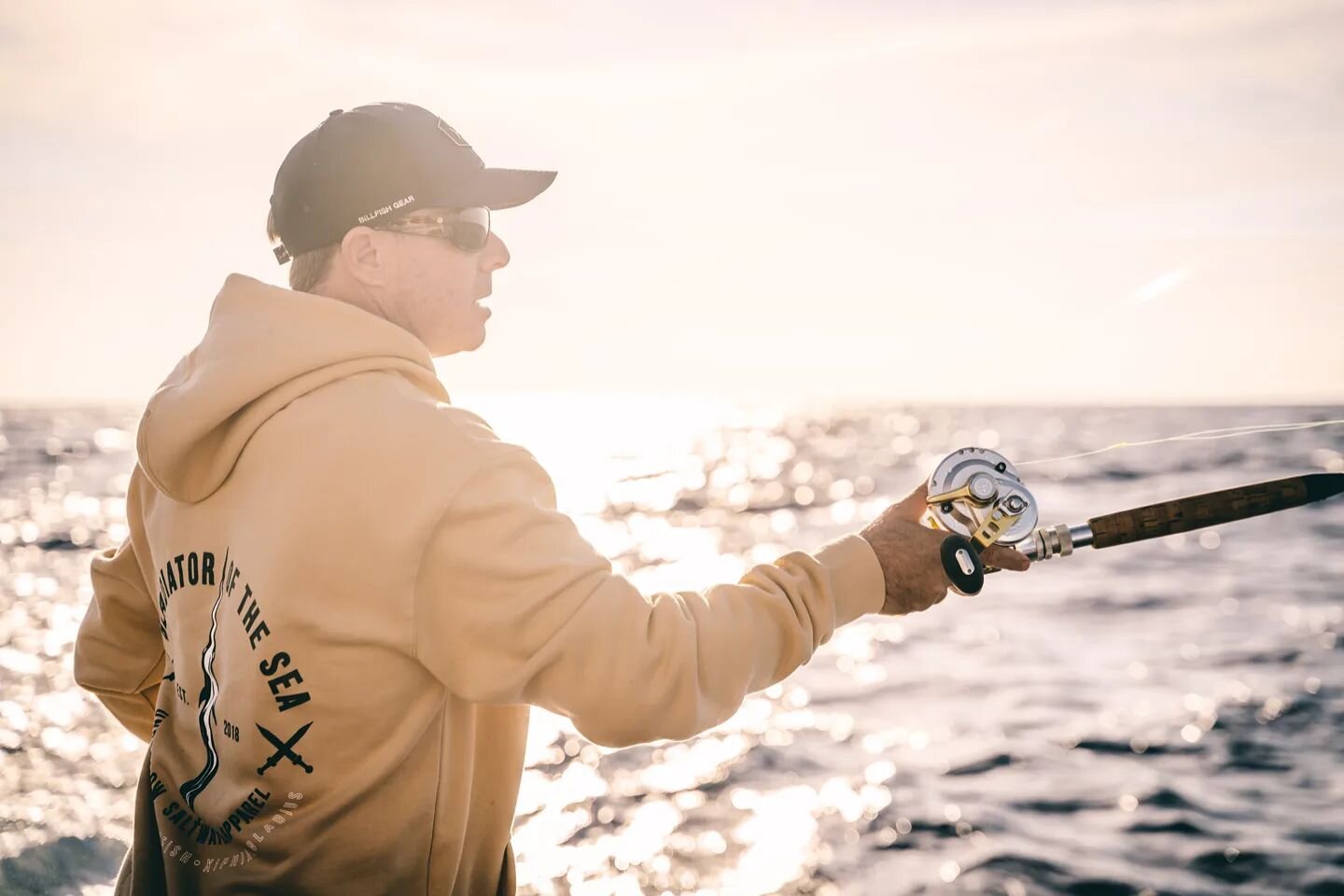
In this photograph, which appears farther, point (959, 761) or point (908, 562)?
point (959, 761)

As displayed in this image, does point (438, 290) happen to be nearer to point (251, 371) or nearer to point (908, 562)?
point (251, 371)

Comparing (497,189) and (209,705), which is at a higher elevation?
(497,189)

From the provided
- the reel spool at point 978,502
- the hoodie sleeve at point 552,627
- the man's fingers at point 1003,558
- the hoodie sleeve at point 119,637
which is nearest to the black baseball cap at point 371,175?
the hoodie sleeve at point 552,627

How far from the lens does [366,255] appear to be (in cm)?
228

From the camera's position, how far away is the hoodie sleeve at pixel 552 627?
181 cm

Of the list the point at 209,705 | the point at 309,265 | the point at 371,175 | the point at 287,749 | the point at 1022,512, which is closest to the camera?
the point at 287,749

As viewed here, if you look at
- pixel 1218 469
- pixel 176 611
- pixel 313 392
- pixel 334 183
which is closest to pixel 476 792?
pixel 176 611

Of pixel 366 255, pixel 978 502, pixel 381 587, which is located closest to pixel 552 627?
pixel 381 587

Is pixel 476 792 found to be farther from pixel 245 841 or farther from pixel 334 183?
pixel 334 183

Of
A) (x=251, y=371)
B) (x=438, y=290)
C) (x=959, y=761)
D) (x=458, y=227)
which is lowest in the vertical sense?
(x=959, y=761)

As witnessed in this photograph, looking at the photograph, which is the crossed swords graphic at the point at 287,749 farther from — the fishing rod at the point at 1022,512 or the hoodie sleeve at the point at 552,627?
the fishing rod at the point at 1022,512

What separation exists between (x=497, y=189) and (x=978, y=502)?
4.23 ft

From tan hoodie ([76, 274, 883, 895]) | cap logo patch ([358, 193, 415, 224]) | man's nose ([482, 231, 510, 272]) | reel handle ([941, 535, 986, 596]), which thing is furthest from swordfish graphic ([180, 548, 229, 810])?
reel handle ([941, 535, 986, 596])

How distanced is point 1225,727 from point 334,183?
9.22 m
